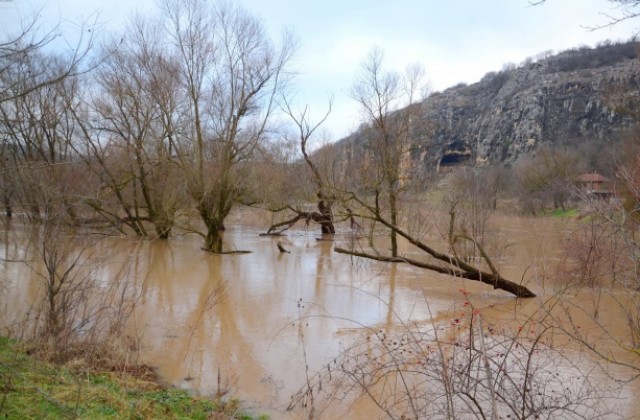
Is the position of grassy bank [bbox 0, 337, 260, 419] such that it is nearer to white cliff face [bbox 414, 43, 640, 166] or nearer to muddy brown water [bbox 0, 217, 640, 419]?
muddy brown water [bbox 0, 217, 640, 419]

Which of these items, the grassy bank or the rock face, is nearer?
the grassy bank

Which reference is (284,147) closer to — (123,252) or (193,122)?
(193,122)

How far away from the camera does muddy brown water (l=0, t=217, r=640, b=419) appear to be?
655 cm

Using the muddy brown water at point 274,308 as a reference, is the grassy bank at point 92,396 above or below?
above

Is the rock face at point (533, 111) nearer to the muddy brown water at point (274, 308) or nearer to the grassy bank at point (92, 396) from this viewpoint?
the muddy brown water at point (274, 308)

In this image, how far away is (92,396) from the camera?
195 inches

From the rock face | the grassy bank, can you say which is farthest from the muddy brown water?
the rock face

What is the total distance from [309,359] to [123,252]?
43.4 feet

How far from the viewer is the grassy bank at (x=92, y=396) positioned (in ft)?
14.2

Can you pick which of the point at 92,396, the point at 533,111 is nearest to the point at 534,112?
the point at 533,111

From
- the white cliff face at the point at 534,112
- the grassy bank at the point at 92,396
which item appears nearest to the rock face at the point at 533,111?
the white cliff face at the point at 534,112

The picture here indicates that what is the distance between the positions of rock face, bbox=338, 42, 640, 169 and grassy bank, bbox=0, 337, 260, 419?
59455 millimetres

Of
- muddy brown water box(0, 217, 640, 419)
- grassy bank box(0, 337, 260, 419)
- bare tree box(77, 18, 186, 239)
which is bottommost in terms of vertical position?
muddy brown water box(0, 217, 640, 419)

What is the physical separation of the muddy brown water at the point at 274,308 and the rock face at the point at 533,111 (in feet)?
162
